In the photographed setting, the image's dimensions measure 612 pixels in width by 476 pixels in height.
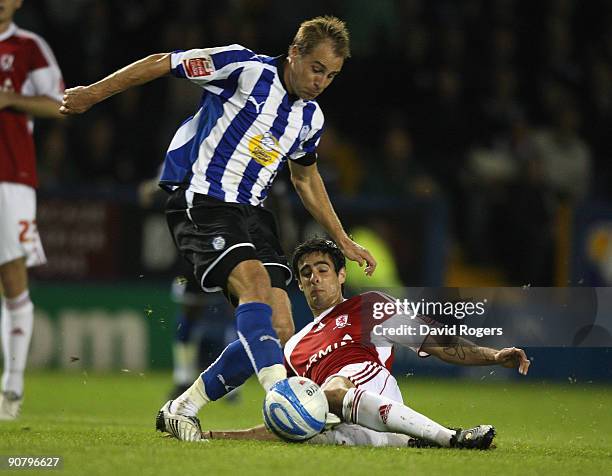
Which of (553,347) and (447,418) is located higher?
(553,347)

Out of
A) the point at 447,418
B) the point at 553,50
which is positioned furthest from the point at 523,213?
the point at 447,418

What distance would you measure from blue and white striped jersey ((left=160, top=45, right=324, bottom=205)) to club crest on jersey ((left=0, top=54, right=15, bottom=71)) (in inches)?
76.1

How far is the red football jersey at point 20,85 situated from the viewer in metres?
7.50

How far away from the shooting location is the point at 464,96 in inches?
536

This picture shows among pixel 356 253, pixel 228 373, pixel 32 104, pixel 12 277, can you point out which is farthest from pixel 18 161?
pixel 356 253

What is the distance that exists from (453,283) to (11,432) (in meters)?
6.65

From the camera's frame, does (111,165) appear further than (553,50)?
No

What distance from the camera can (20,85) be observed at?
7.57 meters

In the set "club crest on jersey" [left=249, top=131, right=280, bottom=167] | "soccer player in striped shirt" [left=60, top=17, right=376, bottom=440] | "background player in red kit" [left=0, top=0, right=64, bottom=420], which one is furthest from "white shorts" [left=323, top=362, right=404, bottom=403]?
"background player in red kit" [left=0, top=0, right=64, bottom=420]

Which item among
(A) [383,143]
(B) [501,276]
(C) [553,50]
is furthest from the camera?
(C) [553,50]

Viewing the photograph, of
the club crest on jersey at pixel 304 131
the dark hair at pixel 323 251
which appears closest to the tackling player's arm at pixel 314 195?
the dark hair at pixel 323 251

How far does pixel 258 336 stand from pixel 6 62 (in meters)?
2.99

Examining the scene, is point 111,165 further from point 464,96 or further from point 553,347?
point 553,347

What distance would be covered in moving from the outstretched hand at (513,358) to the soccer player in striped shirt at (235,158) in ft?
2.58
